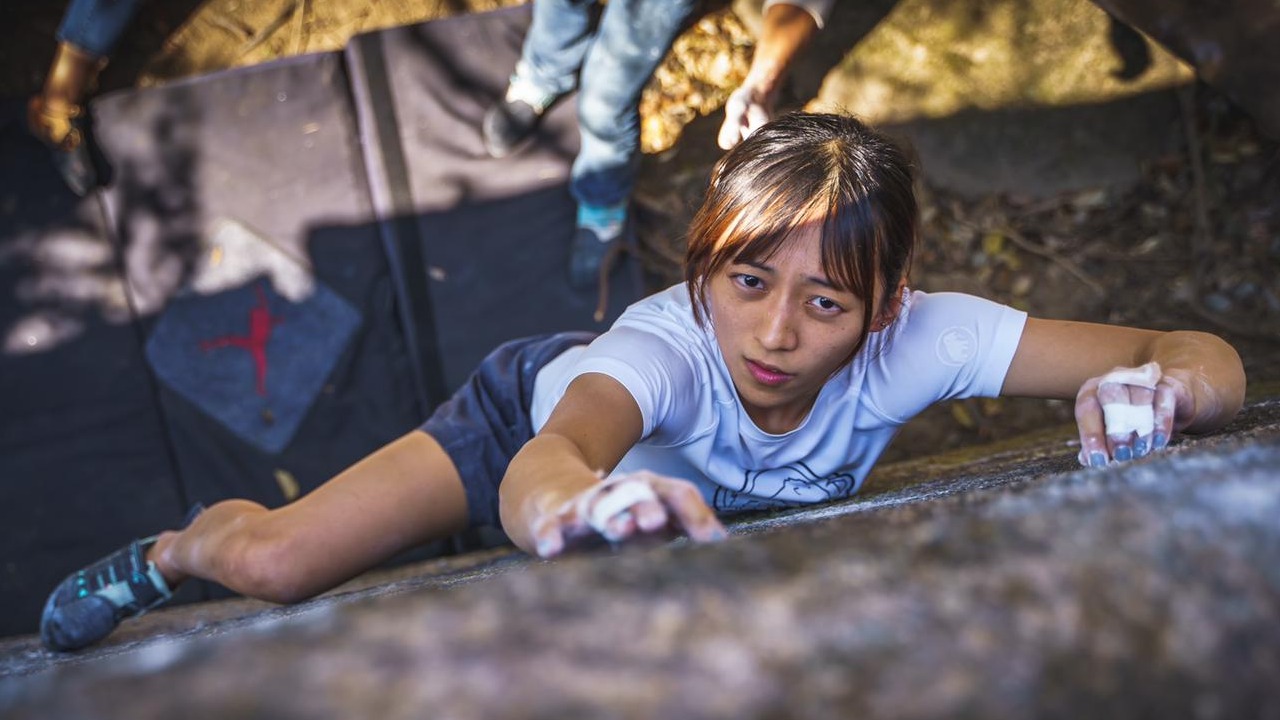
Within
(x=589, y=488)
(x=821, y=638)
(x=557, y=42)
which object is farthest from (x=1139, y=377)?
(x=557, y=42)

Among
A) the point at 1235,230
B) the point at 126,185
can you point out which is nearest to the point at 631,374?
the point at 126,185

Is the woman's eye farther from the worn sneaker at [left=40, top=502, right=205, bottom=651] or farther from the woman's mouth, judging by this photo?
the worn sneaker at [left=40, top=502, right=205, bottom=651]

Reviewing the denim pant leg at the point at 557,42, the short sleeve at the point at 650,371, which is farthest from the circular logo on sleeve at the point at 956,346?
the denim pant leg at the point at 557,42

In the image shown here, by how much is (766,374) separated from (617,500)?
2.35 feet

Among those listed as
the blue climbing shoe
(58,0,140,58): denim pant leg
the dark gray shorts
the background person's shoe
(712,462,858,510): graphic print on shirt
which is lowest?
the blue climbing shoe

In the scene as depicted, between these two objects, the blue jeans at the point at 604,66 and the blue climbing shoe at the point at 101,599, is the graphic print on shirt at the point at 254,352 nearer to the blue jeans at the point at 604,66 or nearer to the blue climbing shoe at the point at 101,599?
the blue jeans at the point at 604,66

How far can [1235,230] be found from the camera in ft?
11.6

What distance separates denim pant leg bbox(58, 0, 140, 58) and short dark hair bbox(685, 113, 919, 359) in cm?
274

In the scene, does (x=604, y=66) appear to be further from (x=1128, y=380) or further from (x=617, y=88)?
(x=1128, y=380)

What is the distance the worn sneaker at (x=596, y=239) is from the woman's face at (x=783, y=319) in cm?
184

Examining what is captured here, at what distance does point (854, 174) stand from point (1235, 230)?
2.81 metres

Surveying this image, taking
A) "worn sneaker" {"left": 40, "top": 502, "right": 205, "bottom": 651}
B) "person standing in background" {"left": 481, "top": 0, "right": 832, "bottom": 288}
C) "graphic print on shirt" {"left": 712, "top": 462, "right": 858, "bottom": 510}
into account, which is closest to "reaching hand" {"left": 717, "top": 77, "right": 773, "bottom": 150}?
"person standing in background" {"left": 481, "top": 0, "right": 832, "bottom": 288}

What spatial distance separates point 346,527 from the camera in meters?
1.87

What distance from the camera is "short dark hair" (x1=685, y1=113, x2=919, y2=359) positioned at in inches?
56.4
